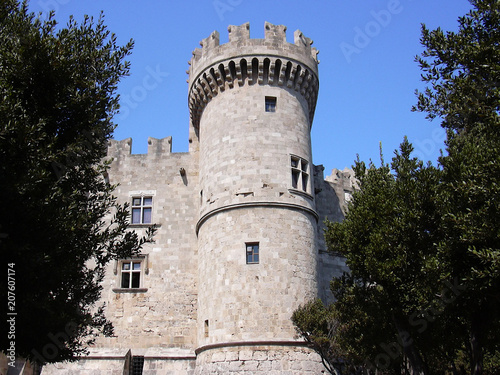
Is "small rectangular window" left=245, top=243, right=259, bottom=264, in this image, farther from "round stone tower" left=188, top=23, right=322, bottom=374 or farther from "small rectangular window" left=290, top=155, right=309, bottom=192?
"small rectangular window" left=290, top=155, right=309, bottom=192

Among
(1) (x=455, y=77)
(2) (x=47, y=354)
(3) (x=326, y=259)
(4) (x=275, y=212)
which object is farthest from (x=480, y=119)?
(3) (x=326, y=259)

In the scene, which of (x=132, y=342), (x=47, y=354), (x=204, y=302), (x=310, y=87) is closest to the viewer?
(x=47, y=354)

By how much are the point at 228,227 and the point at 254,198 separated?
4.89 feet

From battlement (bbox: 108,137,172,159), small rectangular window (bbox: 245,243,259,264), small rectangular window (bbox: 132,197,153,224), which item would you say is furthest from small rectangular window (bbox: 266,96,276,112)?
small rectangular window (bbox: 132,197,153,224)

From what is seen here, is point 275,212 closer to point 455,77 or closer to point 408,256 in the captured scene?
point 408,256

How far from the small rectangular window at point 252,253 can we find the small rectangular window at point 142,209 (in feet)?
20.6

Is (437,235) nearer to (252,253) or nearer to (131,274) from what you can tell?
(252,253)

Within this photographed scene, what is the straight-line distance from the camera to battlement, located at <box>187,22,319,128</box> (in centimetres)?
2158

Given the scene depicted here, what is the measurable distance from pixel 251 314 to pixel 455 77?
34.1 ft

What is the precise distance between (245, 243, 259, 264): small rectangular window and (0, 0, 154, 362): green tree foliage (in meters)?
6.66

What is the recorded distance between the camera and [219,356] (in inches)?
698

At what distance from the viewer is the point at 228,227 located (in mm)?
19453

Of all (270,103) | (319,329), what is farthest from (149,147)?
(319,329)

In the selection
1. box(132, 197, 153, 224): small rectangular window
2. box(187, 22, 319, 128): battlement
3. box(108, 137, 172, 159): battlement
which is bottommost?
box(132, 197, 153, 224): small rectangular window
